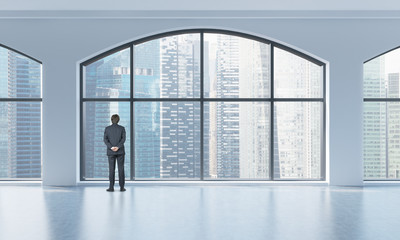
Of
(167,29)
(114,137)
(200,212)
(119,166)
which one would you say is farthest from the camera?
(167,29)

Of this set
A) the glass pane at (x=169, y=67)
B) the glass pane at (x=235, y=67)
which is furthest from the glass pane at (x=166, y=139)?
the glass pane at (x=235, y=67)

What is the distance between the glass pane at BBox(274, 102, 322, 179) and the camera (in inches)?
374

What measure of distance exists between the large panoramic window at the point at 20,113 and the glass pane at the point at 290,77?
5747 millimetres

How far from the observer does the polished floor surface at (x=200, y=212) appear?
522cm

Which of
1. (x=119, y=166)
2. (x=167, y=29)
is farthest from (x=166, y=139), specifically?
(x=167, y=29)

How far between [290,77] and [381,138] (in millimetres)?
2681

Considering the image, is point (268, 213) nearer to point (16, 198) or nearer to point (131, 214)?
point (131, 214)

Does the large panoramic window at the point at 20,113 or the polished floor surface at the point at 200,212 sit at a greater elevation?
the large panoramic window at the point at 20,113

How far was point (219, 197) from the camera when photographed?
7789mm

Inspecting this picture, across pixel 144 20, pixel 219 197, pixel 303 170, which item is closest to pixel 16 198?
pixel 219 197

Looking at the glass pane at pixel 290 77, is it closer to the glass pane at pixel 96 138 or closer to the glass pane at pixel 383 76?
the glass pane at pixel 383 76

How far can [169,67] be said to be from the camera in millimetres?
9531

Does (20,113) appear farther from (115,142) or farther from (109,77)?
(115,142)

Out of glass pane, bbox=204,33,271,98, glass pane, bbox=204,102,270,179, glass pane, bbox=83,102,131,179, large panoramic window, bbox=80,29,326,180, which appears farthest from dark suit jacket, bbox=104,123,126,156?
glass pane, bbox=204,33,271,98
